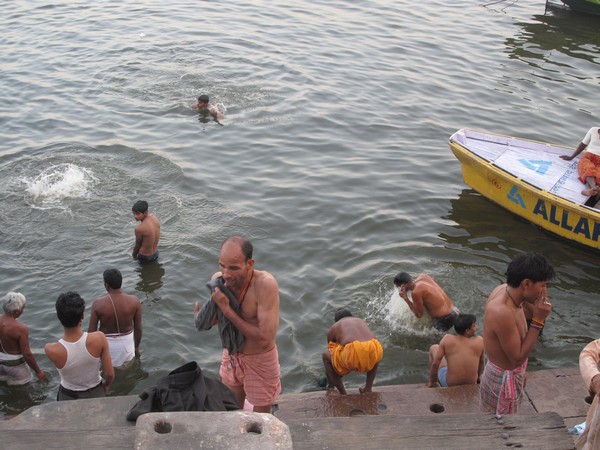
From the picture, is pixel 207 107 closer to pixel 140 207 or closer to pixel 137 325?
pixel 140 207

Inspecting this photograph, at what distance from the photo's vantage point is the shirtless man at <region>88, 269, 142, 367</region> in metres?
7.23

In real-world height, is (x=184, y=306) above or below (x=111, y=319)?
below

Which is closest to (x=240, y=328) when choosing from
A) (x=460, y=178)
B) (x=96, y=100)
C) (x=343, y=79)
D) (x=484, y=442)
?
(x=484, y=442)

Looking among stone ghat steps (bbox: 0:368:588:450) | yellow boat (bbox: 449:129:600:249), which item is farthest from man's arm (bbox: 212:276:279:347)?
yellow boat (bbox: 449:129:600:249)

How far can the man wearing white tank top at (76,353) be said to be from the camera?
5902 millimetres

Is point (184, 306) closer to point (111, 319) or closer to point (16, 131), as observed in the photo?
point (111, 319)

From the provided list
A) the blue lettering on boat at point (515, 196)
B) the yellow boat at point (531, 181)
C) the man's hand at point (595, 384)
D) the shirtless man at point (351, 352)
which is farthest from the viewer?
the blue lettering on boat at point (515, 196)

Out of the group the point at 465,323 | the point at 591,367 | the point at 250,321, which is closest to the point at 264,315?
the point at 250,321

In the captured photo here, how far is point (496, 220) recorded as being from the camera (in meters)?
11.7

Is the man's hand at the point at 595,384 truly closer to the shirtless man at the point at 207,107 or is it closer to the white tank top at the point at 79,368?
the white tank top at the point at 79,368

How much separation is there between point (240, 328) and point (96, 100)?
11.9m

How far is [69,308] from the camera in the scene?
5.87 m

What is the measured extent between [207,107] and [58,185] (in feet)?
13.5

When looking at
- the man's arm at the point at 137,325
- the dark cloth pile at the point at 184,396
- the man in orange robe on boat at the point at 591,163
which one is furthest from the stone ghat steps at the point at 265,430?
the man in orange robe on boat at the point at 591,163
